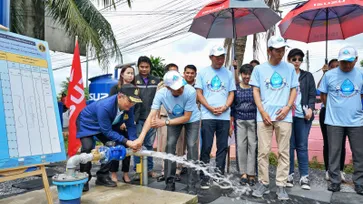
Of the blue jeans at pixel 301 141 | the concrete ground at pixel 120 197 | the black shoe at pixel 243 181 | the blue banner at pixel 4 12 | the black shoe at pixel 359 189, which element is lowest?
the black shoe at pixel 359 189

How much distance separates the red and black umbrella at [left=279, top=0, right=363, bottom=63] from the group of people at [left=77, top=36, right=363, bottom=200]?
3.56ft

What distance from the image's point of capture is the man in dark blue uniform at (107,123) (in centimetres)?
357

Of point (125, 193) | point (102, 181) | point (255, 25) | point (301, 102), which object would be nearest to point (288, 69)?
point (301, 102)

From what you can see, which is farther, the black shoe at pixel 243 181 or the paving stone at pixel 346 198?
the black shoe at pixel 243 181

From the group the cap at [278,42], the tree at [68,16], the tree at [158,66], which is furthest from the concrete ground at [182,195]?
the tree at [158,66]

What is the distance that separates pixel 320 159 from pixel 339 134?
248 cm

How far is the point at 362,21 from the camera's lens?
5117mm

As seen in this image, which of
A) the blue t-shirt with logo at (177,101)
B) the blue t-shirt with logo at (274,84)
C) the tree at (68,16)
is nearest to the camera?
the blue t-shirt with logo at (274,84)

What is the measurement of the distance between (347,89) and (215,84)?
1.76 m

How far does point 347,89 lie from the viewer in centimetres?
419

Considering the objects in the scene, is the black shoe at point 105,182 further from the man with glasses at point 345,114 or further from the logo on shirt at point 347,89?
the logo on shirt at point 347,89

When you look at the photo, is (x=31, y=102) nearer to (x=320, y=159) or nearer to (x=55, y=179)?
(x=55, y=179)

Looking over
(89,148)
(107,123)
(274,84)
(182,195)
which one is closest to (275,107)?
(274,84)

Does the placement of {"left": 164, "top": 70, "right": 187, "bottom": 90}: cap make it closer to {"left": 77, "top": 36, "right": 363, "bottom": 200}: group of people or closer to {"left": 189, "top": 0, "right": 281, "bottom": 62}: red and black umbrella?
{"left": 77, "top": 36, "right": 363, "bottom": 200}: group of people
